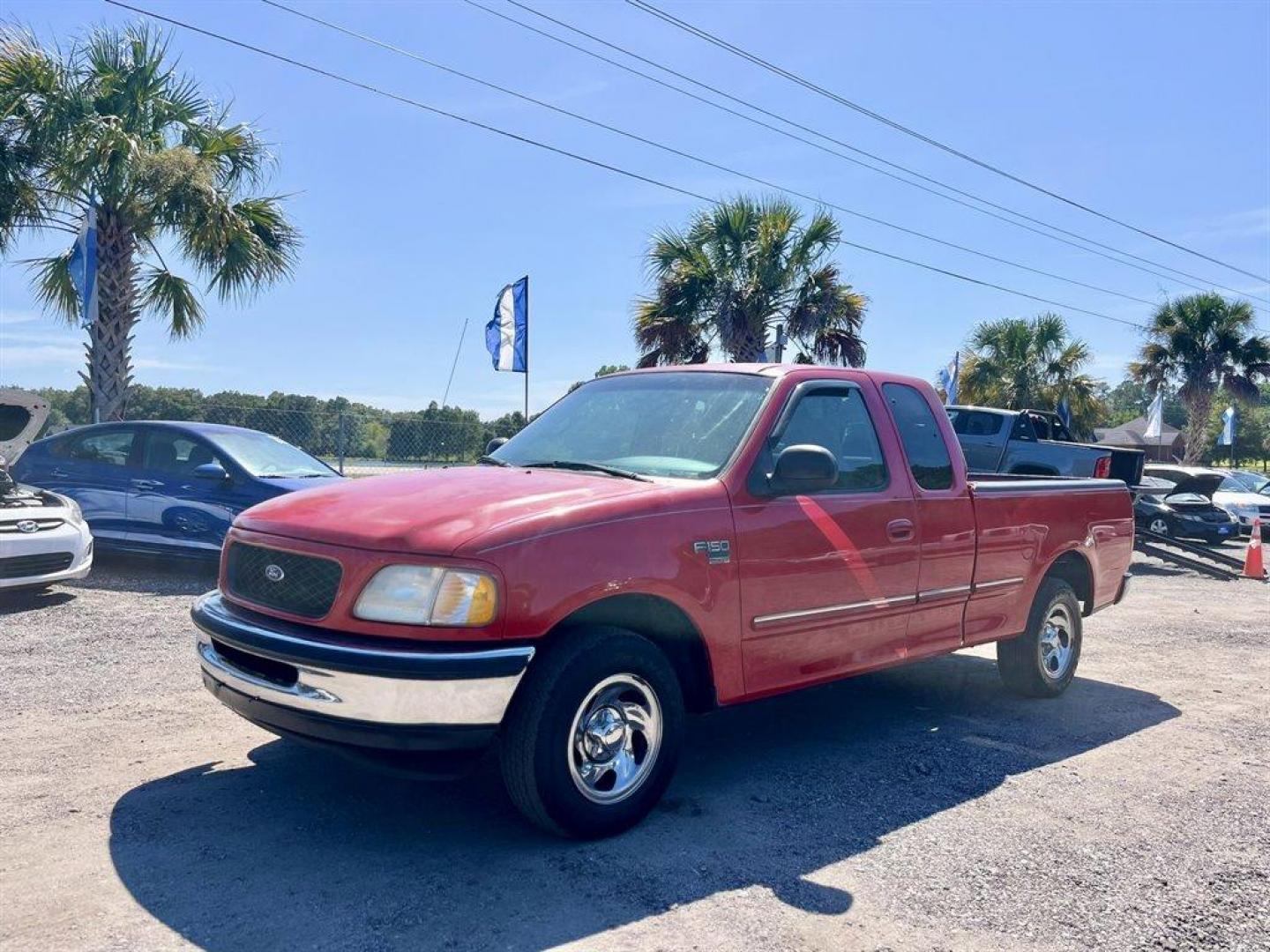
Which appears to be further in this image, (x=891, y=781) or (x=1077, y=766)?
(x=1077, y=766)

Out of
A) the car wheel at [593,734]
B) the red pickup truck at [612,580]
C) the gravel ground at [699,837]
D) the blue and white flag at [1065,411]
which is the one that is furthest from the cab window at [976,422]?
the car wheel at [593,734]

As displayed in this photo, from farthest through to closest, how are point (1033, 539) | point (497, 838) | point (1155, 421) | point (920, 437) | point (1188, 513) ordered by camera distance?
point (1155, 421) → point (1188, 513) → point (1033, 539) → point (920, 437) → point (497, 838)

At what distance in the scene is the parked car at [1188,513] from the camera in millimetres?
19375

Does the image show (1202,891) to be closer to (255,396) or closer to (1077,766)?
(1077,766)

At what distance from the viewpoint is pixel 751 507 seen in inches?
175

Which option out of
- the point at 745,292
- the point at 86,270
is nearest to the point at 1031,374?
the point at 745,292

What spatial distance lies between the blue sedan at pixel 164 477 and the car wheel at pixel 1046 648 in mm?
6306

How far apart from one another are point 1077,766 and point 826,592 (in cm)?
168

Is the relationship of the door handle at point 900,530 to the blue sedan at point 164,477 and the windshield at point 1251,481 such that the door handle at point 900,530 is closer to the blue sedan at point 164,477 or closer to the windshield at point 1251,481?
the blue sedan at point 164,477

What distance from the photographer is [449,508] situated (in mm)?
3953

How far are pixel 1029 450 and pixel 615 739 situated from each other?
41.1ft

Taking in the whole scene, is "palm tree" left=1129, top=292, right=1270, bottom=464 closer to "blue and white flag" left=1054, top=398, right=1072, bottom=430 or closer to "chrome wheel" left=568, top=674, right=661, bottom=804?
"blue and white flag" left=1054, top=398, right=1072, bottom=430

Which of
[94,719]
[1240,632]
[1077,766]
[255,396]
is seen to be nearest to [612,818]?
[1077,766]

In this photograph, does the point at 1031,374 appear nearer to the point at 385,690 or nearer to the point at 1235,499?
the point at 1235,499
